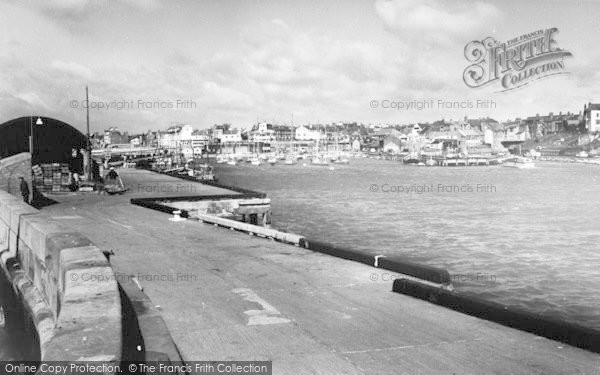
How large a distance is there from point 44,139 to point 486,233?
4000 cm

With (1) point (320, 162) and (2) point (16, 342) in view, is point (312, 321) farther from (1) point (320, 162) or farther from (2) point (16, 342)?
(1) point (320, 162)

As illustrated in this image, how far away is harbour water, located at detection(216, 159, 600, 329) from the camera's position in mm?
24656

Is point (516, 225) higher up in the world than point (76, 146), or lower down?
lower down

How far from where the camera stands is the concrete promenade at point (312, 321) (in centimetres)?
818

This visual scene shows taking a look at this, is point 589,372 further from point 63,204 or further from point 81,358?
point 63,204

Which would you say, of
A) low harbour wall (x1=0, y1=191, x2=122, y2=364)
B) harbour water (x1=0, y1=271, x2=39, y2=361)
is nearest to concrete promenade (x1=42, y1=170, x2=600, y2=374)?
low harbour wall (x1=0, y1=191, x2=122, y2=364)

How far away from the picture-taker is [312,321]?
33.4 feet

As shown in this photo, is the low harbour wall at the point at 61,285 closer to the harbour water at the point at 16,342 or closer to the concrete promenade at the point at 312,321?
the harbour water at the point at 16,342

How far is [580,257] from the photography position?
1256 inches

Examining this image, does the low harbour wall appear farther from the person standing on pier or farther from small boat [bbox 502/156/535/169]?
small boat [bbox 502/156/535/169]

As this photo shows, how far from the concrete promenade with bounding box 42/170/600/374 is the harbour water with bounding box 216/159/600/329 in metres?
11.6

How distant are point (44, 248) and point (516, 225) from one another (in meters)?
41.3

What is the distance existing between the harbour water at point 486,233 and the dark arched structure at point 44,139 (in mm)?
20533

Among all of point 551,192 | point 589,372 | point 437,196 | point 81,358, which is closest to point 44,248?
point 81,358
